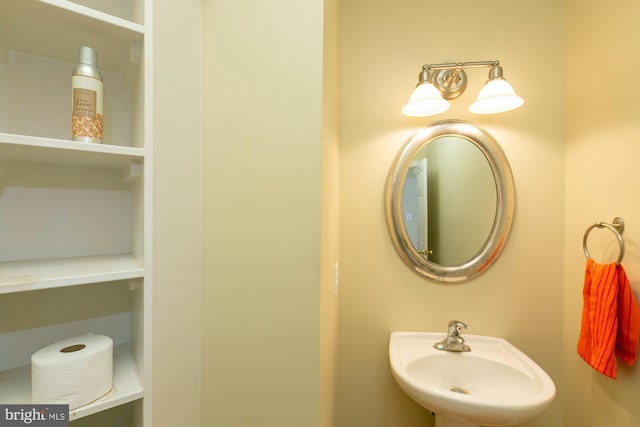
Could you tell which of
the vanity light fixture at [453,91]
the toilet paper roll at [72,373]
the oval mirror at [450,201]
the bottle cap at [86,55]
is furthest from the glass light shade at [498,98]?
the toilet paper roll at [72,373]

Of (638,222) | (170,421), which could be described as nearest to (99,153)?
(170,421)

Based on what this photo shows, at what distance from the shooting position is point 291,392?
32.1 inches

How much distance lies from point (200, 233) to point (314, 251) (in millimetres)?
388

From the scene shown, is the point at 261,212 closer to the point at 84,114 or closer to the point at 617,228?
the point at 84,114

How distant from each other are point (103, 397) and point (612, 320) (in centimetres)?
154

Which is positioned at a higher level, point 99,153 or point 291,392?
point 99,153

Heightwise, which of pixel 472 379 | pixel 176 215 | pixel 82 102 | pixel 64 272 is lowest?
pixel 472 379

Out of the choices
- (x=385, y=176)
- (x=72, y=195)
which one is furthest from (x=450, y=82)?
(x=72, y=195)

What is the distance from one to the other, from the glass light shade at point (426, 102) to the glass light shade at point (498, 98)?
14cm

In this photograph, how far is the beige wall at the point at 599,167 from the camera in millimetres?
946

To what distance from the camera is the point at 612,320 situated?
942 millimetres

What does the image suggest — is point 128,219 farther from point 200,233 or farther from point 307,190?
point 307,190

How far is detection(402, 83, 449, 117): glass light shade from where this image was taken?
1151 mm

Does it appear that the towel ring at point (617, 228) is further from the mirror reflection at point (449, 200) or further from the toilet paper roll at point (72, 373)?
the toilet paper roll at point (72, 373)
